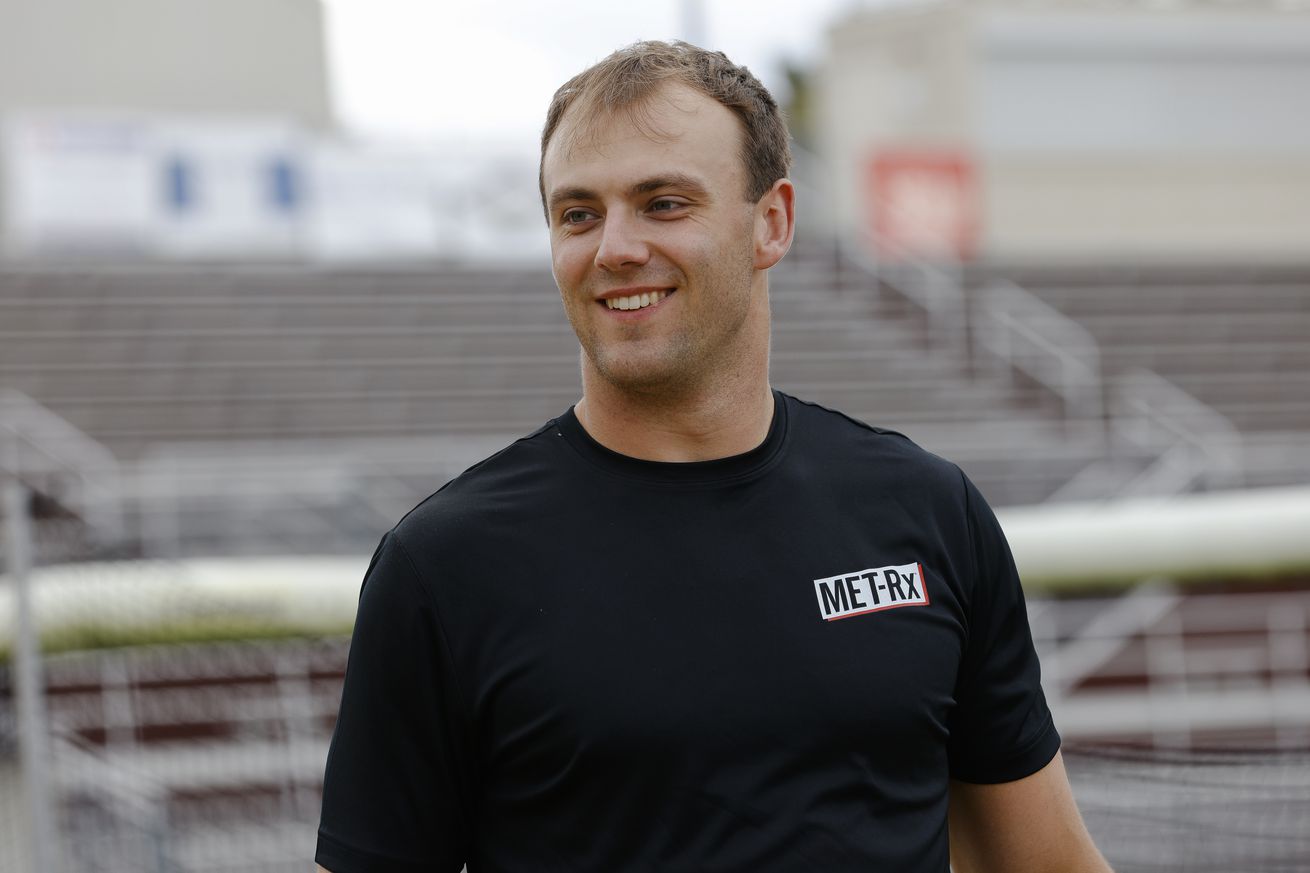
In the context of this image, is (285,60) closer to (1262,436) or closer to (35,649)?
(1262,436)

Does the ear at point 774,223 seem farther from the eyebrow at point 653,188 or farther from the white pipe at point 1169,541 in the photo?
the white pipe at point 1169,541

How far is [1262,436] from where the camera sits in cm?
1505

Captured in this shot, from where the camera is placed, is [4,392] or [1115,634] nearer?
[1115,634]

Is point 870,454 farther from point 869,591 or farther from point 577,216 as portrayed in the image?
point 577,216

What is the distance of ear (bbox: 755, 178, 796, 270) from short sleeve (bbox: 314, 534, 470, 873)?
57 cm

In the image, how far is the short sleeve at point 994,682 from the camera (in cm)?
185

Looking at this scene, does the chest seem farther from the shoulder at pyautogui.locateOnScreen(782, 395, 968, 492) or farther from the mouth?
the mouth

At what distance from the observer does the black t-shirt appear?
163cm

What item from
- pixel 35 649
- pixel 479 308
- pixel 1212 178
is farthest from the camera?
pixel 1212 178

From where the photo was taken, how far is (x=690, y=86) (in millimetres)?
1761

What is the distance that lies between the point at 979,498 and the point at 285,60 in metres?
25.9

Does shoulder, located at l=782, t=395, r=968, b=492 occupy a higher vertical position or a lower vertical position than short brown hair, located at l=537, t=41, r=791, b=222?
lower

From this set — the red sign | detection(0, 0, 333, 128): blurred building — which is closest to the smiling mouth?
the red sign

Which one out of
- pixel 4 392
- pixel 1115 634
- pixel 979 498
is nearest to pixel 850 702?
pixel 979 498
